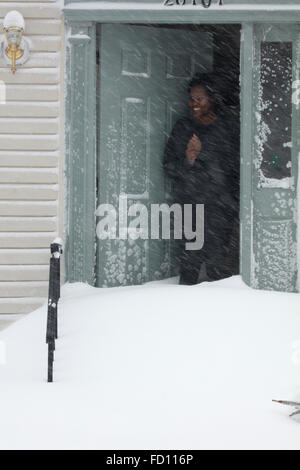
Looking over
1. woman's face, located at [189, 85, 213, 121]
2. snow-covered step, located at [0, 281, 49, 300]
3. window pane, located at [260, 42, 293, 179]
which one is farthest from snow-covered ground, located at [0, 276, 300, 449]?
woman's face, located at [189, 85, 213, 121]

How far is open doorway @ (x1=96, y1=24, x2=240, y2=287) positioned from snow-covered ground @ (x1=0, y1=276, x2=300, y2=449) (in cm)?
76

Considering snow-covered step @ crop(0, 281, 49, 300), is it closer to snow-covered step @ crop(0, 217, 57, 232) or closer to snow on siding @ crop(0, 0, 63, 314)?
snow on siding @ crop(0, 0, 63, 314)

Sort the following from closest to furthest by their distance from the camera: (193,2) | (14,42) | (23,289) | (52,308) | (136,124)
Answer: (52,308), (14,42), (193,2), (23,289), (136,124)

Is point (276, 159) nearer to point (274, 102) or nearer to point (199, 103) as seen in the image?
point (274, 102)

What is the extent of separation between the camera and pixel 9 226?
6809 millimetres

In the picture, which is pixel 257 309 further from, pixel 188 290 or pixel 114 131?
pixel 114 131

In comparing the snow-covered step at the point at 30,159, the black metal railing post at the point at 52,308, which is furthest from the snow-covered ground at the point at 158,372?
the snow-covered step at the point at 30,159

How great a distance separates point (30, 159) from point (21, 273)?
0.99 metres

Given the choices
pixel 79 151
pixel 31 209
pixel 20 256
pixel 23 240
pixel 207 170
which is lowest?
pixel 20 256

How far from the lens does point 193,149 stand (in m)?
7.32

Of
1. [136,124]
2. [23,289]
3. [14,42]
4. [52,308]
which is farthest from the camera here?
[136,124]

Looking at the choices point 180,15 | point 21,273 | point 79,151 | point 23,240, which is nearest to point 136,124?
point 79,151

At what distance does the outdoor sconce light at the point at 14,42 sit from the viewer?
Result: 659 centimetres

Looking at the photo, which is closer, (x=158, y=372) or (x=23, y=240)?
(x=158, y=372)
